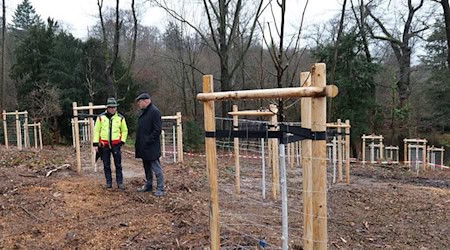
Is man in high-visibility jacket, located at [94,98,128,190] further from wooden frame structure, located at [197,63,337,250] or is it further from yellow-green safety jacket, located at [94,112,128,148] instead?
wooden frame structure, located at [197,63,337,250]

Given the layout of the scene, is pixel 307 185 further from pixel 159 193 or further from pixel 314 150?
pixel 159 193

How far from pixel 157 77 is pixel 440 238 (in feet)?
77.7

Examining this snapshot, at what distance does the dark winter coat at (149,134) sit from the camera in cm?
662

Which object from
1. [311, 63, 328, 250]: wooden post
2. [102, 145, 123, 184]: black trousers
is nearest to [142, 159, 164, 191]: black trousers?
[102, 145, 123, 184]: black trousers

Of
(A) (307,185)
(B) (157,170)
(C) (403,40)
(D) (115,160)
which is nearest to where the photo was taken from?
(A) (307,185)

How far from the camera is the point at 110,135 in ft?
23.2

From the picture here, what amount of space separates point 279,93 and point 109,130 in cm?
489

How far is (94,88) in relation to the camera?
22.2 m

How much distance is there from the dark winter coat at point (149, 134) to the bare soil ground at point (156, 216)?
2.29ft

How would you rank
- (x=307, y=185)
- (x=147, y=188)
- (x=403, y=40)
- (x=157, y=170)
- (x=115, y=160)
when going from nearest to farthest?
(x=307, y=185) < (x=157, y=170) < (x=147, y=188) < (x=115, y=160) < (x=403, y=40)

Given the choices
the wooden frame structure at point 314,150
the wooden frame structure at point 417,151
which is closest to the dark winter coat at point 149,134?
the wooden frame structure at point 314,150

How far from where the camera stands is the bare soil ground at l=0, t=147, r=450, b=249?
15.2ft

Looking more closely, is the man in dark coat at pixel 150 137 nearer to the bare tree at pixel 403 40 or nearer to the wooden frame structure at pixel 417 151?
the wooden frame structure at pixel 417 151

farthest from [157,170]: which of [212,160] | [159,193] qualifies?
[212,160]
